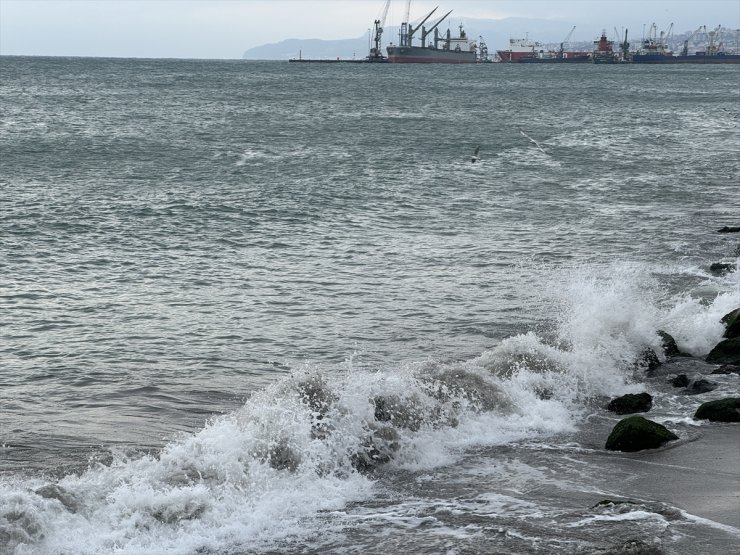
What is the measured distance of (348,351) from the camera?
776 inches

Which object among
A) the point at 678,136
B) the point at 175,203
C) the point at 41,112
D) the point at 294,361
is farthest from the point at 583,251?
the point at 41,112

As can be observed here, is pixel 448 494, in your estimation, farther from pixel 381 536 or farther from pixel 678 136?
pixel 678 136

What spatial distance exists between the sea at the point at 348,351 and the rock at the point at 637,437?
0.28 meters

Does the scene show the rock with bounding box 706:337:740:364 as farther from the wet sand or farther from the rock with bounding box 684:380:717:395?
the wet sand

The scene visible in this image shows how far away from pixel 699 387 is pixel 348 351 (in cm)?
683

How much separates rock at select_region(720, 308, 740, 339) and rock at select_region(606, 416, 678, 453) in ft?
21.5

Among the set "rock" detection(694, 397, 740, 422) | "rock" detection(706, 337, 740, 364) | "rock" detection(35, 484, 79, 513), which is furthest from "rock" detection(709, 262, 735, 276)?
"rock" detection(35, 484, 79, 513)

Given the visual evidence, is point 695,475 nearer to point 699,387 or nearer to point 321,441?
point 699,387

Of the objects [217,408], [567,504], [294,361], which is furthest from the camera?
[294,361]

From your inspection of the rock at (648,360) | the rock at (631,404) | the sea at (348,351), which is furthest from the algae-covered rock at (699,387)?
the rock at (648,360)

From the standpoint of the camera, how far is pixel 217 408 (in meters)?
16.3

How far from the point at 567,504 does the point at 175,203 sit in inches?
1093

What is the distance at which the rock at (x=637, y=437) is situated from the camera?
569 inches

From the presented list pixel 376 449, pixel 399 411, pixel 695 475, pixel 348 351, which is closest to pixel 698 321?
pixel 348 351
